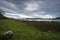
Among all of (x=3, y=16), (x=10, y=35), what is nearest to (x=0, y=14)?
(x=3, y=16)

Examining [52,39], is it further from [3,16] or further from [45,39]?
[3,16]

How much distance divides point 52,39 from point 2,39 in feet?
23.3

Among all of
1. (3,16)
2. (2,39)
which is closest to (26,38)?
(2,39)

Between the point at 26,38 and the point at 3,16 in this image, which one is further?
the point at 3,16

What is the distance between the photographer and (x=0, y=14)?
49.2m

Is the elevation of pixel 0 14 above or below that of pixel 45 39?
above

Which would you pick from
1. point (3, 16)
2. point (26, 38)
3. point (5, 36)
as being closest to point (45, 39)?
point (26, 38)

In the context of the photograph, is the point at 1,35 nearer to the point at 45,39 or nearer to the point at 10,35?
the point at 10,35

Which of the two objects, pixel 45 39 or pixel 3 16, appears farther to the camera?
pixel 3 16

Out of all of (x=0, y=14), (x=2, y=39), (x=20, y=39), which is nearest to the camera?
(x=2, y=39)

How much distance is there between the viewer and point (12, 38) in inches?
759

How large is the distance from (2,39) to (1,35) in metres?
0.66

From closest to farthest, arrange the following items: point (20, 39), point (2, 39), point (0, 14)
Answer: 1. point (2, 39)
2. point (20, 39)
3. point (0, 14)

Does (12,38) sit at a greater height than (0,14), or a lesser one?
lesser
